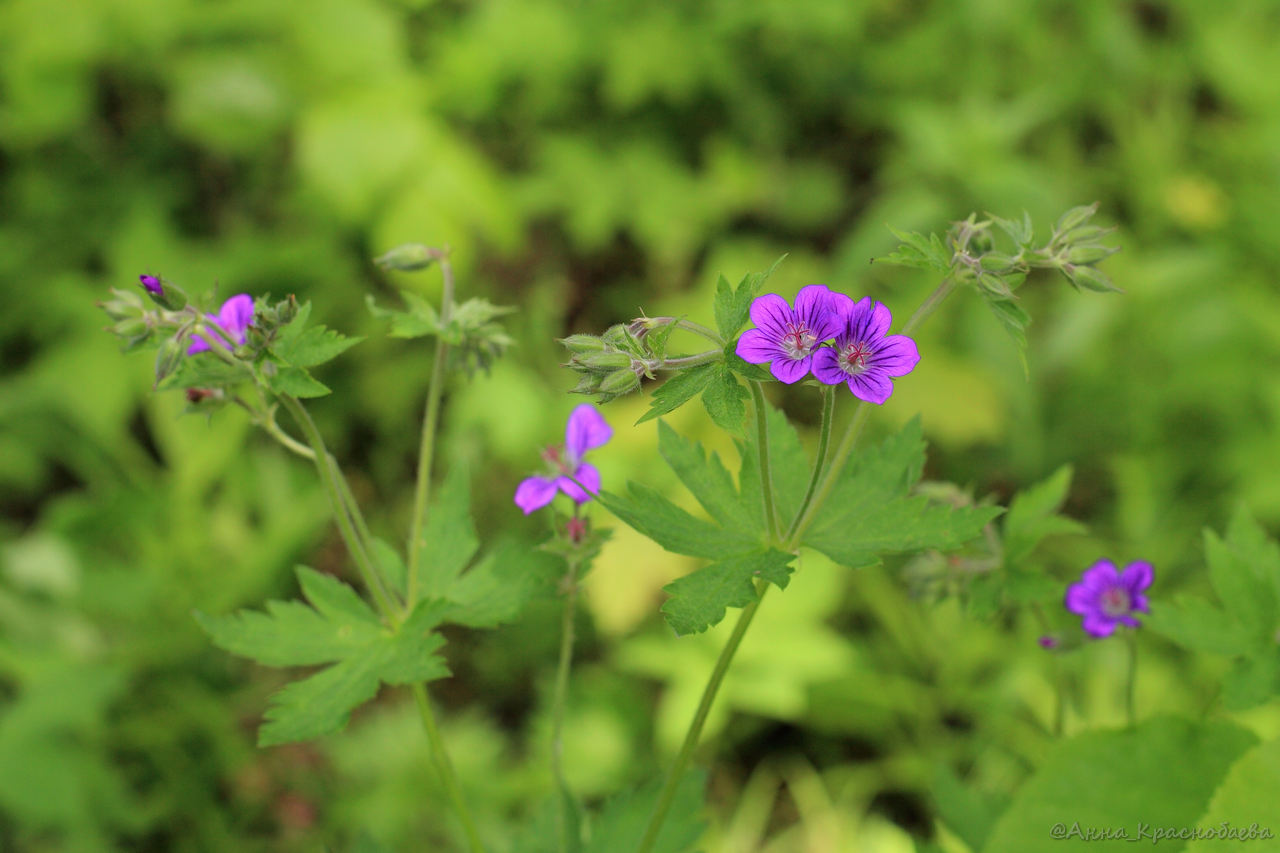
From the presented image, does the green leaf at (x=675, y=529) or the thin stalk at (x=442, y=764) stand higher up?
the green leaf at (x=675, y=529)

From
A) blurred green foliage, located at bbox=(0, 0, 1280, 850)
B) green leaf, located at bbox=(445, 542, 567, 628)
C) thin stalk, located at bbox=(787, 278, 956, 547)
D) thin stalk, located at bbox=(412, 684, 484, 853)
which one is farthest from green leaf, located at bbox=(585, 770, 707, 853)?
blurred green foliage, located at bbox=(0, 0, 1280, 850)

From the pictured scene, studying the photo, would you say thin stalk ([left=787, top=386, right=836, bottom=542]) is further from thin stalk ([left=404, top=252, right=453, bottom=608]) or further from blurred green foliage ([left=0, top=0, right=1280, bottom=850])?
blurred green foliage ([left=0, top=0, right=1280, bottom=850])

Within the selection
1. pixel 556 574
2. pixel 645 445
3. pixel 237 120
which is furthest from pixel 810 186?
pixel 556 574

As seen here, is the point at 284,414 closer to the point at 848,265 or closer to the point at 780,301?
the point at 848,265

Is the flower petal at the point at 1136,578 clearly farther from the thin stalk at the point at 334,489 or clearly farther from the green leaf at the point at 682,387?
the thin stalk at the point at 334,489

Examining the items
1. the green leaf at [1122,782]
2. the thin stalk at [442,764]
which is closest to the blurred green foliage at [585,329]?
the green leaf at [1122,782]
